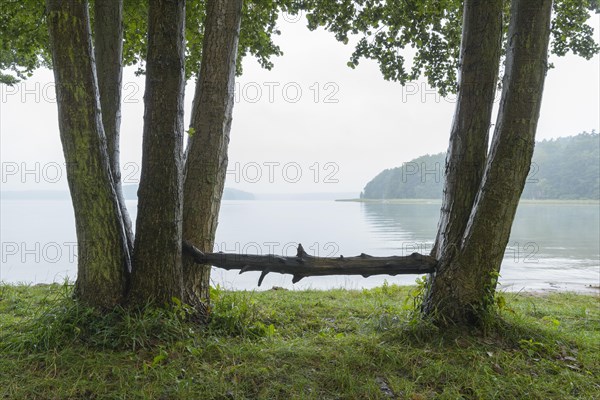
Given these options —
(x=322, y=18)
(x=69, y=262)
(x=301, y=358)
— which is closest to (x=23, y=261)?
(x=69, y=262)

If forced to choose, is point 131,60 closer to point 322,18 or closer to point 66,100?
point 322,18

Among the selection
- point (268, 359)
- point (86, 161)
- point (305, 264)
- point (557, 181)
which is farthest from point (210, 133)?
point (557, 181)

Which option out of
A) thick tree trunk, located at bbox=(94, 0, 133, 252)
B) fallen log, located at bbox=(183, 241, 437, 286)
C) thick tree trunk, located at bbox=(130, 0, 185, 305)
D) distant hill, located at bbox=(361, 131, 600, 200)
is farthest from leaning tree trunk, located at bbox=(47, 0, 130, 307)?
distant hill, located at bbox=(361, 131, 600, 200)

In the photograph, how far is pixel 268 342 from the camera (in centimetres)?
338

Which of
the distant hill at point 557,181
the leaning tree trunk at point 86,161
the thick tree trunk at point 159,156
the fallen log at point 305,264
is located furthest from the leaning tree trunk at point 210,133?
the distant hill at point 557,181

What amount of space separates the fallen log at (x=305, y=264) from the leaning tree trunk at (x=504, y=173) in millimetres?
389

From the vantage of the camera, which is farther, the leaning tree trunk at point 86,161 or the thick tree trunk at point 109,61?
the thick tree trunk at point 109,61

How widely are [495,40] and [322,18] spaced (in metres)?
3.01

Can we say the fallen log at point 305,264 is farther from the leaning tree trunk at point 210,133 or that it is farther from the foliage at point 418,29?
the foliage at point 418,29

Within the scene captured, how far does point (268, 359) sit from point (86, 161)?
82.4 inches

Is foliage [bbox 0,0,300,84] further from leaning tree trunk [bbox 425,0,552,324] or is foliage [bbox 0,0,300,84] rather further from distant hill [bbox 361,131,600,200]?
distant hill [bbox 361,131,600,200]

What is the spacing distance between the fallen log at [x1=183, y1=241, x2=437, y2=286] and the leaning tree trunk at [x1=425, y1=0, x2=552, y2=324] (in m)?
0.39

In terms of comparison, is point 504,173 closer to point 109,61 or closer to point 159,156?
point 159,156

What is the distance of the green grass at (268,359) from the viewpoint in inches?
103
